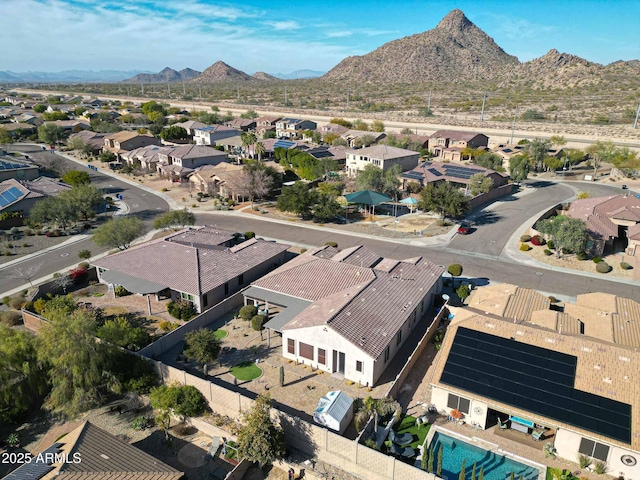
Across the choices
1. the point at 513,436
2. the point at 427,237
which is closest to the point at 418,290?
the point at 513,436


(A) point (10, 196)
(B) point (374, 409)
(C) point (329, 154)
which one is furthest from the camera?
(C) point (329, 154)

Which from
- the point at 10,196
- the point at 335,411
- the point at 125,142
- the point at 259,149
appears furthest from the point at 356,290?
the point at 125,142

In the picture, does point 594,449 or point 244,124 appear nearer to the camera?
point 594,449

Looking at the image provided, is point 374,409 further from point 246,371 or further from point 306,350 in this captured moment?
point 246,371

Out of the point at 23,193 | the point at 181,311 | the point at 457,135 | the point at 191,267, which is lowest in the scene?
the point at 181,311

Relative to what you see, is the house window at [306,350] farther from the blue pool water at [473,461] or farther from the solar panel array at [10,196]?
the solar panel array at [10,196]

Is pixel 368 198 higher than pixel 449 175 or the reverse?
the reverse

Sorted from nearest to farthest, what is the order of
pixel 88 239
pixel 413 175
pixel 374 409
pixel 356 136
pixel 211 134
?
pixel 374 409, pixel 88 239, pixel 413 175, pixel 356 136, pixel 211 134

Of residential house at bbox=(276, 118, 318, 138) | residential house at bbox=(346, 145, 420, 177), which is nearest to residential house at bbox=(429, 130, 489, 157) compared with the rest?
residential house at bbox=(346, 145, 420, 177)
